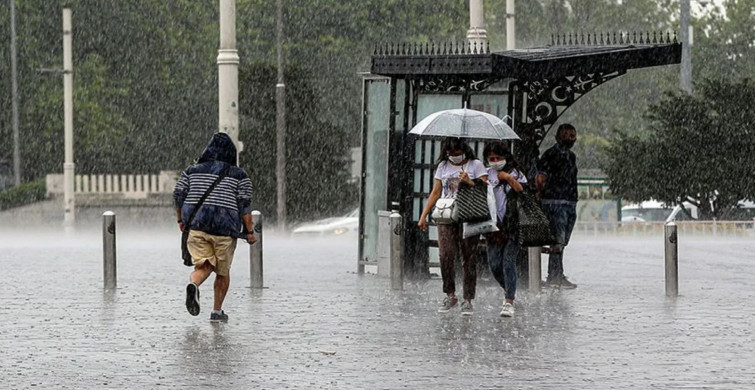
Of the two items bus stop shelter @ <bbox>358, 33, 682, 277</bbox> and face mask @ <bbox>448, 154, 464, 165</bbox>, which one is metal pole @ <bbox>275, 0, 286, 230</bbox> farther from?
face mask @ <bbox>448, 154, 464, 165</bbox>

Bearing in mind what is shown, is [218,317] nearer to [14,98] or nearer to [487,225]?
[487,225]

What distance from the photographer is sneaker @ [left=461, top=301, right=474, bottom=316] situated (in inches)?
610

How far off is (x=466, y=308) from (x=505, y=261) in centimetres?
51

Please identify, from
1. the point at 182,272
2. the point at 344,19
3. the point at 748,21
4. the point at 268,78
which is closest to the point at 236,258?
the point at 182,272

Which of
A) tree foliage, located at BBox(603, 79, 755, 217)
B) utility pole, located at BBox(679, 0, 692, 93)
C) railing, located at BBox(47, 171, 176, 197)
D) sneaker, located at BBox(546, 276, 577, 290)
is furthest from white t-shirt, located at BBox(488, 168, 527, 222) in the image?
railing, located at BBox(47, 171, 176, 197)

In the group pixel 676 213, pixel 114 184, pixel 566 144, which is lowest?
pixel 676 213

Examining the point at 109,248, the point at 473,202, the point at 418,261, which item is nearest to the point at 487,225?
the point at 473,202

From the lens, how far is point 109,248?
19.4 m

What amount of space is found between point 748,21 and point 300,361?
71.1 m

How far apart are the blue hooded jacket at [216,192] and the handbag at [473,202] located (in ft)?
5.86

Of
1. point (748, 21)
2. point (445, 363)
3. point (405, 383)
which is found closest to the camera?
point (405, 383)

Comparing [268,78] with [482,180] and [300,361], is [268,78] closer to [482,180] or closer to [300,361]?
[482,180]

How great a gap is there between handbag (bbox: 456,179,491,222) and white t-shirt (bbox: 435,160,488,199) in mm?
83

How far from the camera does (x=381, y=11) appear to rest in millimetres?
72438
